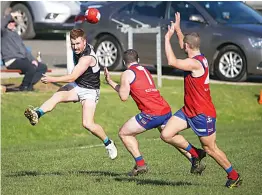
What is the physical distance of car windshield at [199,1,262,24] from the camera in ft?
69.8

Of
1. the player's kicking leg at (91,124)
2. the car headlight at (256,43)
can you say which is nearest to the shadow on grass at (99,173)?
the player's kicking leg at (91,124)

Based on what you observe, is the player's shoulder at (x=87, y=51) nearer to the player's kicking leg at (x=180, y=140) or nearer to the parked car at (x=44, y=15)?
the player's kicking leg at (x=180, y=140)

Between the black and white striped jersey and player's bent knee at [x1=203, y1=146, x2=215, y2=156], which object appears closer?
player's bent knee at [x1=203, y1=146, x2=215, y2=156]

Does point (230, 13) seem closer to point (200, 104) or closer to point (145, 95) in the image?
point (145, 95)

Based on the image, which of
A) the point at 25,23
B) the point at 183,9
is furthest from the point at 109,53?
the point at 25,23

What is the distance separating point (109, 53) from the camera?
22.2 metres

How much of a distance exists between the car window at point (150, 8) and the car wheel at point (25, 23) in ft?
18.0

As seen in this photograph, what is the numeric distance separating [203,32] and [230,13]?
883mm

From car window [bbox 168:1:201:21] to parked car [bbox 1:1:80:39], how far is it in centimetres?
575

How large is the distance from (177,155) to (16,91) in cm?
584

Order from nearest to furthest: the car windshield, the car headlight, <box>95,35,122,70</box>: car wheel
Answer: the car headlight < the car windshield < <box>95,35,122,70</box>: car wheel

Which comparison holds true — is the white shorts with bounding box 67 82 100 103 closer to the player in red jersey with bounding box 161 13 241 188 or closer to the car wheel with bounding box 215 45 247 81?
the player in red jersey with bounding box 161 13 241 188

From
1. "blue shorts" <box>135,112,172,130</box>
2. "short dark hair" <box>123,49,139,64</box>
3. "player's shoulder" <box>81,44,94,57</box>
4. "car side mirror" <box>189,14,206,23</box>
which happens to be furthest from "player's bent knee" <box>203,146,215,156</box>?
"car side mirror" <box>189,14,206,23</box>

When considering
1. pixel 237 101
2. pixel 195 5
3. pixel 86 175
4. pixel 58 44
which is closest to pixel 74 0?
pixel 58 44
